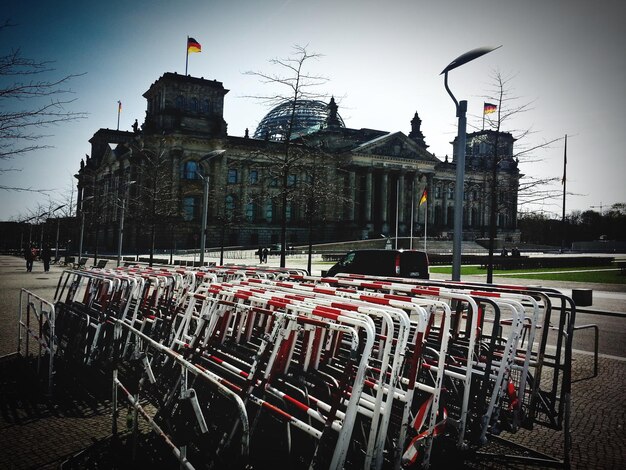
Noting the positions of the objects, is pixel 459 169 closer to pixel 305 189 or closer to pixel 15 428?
pixel 15 428

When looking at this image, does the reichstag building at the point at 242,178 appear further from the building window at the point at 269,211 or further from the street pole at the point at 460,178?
the street pole at the point at 460,178

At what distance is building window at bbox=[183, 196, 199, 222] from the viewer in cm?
6628

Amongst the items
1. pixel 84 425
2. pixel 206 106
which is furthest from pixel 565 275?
pixel 206 106

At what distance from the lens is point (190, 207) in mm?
67000

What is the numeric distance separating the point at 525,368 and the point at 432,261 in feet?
143

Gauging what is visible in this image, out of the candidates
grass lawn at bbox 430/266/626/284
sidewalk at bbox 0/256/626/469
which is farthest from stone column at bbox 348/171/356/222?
sidewalk at bbox 0/256/626/469

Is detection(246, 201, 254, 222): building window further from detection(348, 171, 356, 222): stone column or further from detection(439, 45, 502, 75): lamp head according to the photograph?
detection(439, 45, 502, 75): lamp head

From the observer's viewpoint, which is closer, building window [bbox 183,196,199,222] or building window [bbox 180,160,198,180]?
building window [bbox 183,196,199,222]

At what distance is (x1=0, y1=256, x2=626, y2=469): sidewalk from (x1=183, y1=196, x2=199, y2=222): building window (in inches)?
2395

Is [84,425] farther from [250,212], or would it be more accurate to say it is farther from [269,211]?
[269,211]

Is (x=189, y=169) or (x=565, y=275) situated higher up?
(x=189, y=169)

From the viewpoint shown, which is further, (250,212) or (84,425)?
(250,212)

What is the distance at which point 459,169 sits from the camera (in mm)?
11617

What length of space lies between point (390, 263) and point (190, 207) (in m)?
56.4
